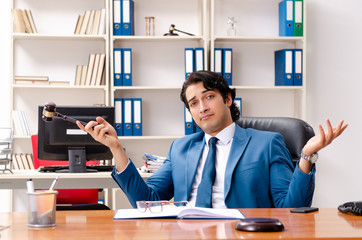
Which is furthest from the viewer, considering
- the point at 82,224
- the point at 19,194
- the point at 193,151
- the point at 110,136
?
the point at 19,194

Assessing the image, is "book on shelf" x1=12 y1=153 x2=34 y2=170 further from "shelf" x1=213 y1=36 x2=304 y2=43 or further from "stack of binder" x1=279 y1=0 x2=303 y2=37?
"stack of binder" x1=279 y1=0 x2=303 y2=37

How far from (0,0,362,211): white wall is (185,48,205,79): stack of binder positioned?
3.47 ft

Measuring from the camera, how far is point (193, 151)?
7.01 ft

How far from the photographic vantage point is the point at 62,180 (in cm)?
306

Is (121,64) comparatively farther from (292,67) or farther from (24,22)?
(292,67)

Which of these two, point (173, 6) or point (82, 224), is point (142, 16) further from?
point (82, 224)

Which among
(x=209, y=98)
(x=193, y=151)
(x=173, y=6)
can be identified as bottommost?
(x=193, y=151)

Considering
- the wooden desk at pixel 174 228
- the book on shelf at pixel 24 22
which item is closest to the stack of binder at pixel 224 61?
the book on shelf at pixel 24 22

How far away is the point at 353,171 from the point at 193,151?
3098 mm

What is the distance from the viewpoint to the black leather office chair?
2309 millimetres

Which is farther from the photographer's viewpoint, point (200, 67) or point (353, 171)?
point (353, 171)

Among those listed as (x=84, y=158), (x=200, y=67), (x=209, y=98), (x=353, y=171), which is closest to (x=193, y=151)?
(x=209, y=98)

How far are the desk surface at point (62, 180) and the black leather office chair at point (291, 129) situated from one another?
0.99 metres

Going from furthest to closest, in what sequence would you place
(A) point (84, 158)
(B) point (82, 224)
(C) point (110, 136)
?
(A) point (84, 158) → (C) point (110, 136) → (B) point (82, 224)
